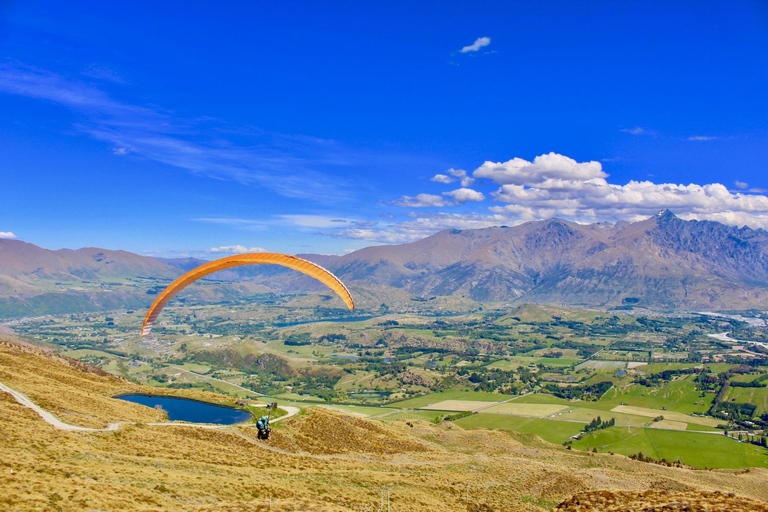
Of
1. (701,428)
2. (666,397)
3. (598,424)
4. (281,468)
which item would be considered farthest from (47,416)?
(666,397)

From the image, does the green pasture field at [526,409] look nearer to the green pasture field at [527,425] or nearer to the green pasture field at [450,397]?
the green pasture field at [527,425]

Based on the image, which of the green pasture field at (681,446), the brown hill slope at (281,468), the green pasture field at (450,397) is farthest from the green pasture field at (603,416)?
the brown hill slope at (281,468)

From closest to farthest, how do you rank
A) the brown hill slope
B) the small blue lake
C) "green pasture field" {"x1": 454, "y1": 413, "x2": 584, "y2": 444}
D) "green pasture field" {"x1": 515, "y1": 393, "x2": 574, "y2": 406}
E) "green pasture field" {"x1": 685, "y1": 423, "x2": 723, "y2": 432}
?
the brown hill slope
the small blue lake
"green pasture field" {"x1": 454, "y1": 413, "x2": 584, "y2": 444}
"green pasture field" {"x1": 685, "y1": 423, "x2": 723, "y2": 432}
"green pasture field" {"x1": 515, "y1": 393, "x2": 574, "y2": 406}

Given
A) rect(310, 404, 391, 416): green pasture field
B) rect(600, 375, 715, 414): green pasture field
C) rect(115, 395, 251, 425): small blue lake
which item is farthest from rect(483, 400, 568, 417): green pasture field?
rect(115, 395, 251, 425): small blue lake

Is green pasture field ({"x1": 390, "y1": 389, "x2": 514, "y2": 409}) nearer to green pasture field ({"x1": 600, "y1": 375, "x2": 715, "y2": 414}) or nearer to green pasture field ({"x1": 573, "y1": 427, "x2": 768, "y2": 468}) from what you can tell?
green pasture field ({"x1": 600, "y1": 375, "x2": 715, "y2": 414})

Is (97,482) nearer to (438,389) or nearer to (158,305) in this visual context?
(158,305)

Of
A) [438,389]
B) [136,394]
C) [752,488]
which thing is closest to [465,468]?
[752,488]
